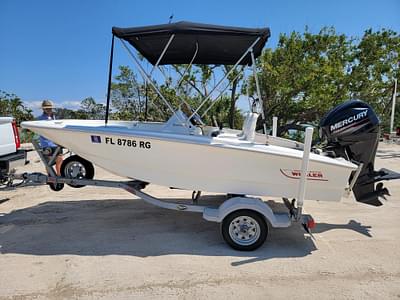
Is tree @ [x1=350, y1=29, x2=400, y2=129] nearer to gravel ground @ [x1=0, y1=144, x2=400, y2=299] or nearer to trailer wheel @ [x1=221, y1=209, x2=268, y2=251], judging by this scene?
gravel ground @ [x1=0, y1=144, x2=400, y2=299]

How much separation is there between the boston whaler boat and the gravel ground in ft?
1.28

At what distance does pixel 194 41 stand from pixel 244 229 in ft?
7.55

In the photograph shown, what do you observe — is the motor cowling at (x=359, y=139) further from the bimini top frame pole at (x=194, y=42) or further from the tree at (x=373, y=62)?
the tree at (x=373, y=62)

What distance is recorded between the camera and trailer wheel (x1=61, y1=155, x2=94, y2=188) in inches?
156

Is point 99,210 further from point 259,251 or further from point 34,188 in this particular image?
point 259,251

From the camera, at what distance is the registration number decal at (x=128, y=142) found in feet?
11.0

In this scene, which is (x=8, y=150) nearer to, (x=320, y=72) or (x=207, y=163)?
(x=207, y=163)

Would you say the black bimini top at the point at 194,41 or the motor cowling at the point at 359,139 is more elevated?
the black bimini top at the point at 194,41

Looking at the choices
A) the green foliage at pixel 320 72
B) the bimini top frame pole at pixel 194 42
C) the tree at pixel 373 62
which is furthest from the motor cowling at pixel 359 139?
the tree at pixel 373 62

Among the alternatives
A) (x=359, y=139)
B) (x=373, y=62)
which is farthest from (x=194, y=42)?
(x=373, y=62)

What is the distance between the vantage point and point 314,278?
2.73m

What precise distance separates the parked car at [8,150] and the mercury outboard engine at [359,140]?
4260 mm

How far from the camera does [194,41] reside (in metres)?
3.78

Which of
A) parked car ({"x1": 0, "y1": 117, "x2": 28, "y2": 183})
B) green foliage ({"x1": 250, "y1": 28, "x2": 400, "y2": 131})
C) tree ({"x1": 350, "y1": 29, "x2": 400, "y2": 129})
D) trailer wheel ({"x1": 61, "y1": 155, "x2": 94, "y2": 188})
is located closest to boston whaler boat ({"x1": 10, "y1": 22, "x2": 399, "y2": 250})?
trailer wheel ({"x1": 61, "y1": 155, "x2": 94, "y2": 188})
